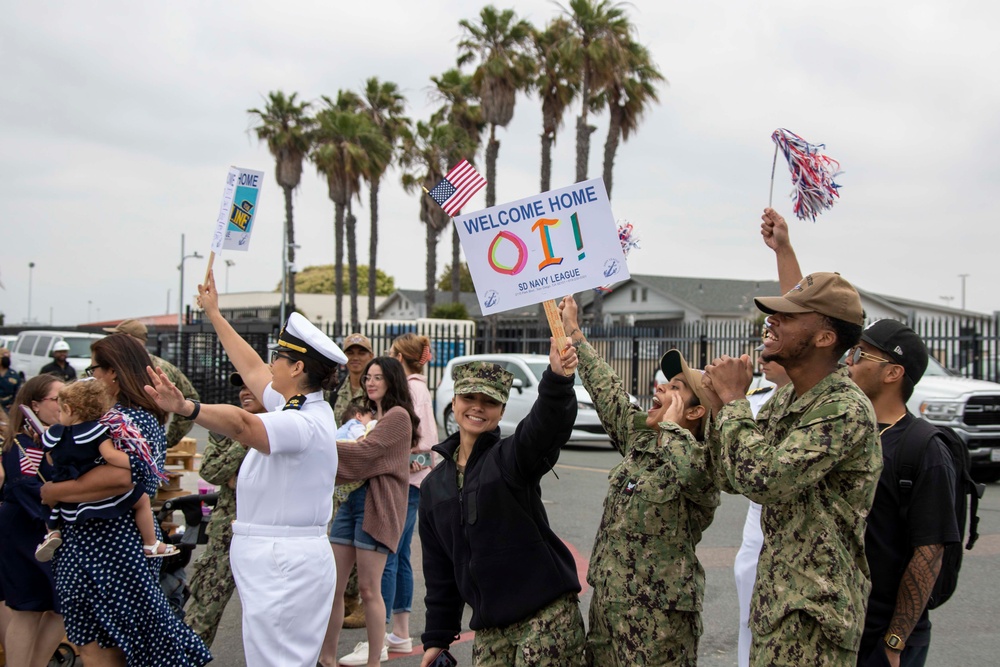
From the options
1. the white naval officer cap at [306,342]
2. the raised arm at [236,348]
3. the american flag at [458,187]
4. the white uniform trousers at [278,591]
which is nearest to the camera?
the white uniform trousers at [278,591]

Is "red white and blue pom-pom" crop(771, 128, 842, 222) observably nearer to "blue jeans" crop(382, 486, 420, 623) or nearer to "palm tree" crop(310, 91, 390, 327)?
"blue jeans" crop(382, 486, 420, 623)

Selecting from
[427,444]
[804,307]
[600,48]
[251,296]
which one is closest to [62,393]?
[427,444]

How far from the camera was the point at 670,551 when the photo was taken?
311cm

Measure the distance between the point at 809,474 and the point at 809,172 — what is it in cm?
161

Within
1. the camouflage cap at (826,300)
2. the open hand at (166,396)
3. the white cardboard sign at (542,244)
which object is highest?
the white cardboard sign at (542,244)

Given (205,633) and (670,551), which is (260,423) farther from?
(205,633)

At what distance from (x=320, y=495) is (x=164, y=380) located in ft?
3.20

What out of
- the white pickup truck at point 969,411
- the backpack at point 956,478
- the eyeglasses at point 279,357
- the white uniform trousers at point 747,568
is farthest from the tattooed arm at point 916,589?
the white pickup truck at point 969,411

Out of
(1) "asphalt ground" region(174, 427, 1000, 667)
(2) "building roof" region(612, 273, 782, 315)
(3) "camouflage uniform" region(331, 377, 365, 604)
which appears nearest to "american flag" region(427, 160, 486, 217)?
(3) "camouflage uniform" region(331, 377, 365, 604)

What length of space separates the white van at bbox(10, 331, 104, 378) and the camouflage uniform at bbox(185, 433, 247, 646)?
1911cm

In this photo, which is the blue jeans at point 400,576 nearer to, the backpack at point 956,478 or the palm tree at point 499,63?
the backpack at point 956,478

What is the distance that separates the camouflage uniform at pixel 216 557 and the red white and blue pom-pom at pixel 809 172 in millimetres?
3205

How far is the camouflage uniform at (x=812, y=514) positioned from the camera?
8.63 feet

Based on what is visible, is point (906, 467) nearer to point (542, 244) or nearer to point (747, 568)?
point (747, 568)
